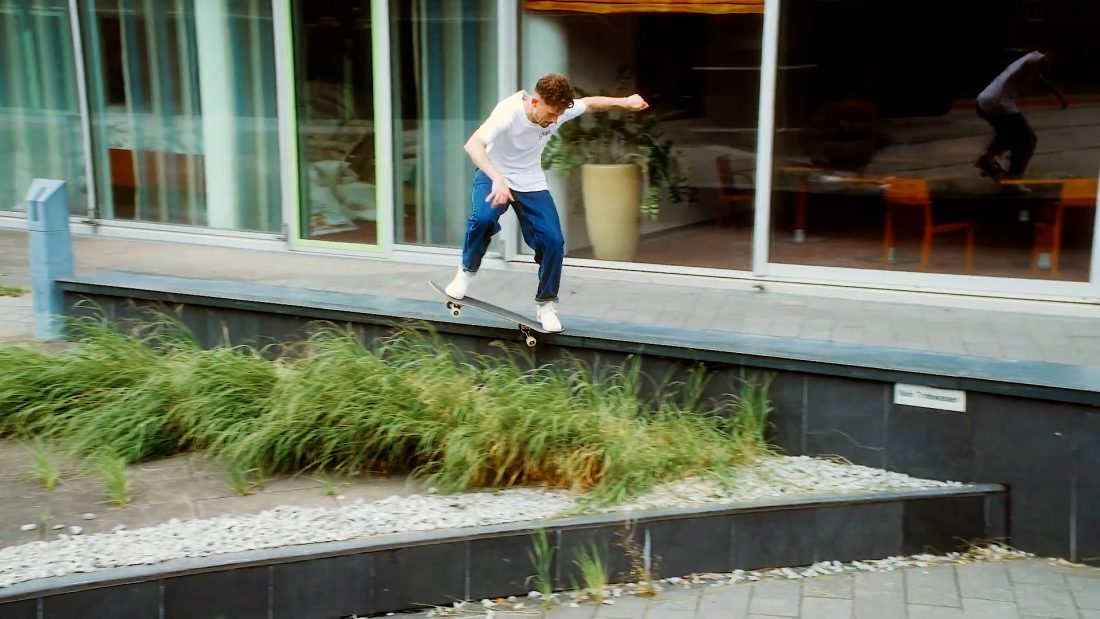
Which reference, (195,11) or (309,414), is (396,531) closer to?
(309,414)

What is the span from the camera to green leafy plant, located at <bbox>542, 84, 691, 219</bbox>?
852 centimetres

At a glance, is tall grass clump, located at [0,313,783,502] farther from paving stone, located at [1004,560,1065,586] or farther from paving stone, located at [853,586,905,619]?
paving stone, located at [1004,560,1065,586]

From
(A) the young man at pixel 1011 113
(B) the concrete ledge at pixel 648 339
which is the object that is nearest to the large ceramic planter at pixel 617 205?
(A) the young man at pixel 1011 113

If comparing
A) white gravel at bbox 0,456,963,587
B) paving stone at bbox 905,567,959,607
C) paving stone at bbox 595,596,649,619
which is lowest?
paving stone at bbox 595,596,649,619

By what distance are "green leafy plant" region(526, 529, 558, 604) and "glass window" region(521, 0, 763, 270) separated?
14.0ft

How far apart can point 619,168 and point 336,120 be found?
2552 millimetres

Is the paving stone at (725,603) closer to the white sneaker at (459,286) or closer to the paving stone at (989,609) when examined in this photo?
the paving stone at (989,609)

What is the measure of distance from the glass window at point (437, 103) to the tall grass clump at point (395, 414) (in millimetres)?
3633

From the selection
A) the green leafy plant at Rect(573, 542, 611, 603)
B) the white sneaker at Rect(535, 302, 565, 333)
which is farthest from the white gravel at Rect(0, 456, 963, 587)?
the white sneaker at Rect(535, 302, 565, 333)

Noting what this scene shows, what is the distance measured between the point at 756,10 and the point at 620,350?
357 centimetres

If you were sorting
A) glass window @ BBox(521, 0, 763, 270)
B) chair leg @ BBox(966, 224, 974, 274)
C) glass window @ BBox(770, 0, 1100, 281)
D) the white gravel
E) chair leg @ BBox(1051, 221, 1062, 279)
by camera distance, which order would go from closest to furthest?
the white gravel
glass window @ BBox(770, 0, 1100, 281)
chair leg @ BBox(1051, 221, 1062, 279)
chair leg @ BBox(966, 224, 974, 274)
glass window @ BBox(521, 0, 763, 270)

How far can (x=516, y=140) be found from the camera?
5523 millimetres

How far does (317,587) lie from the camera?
4.12 m

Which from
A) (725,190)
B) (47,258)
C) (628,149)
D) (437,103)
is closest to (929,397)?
(725,190)
